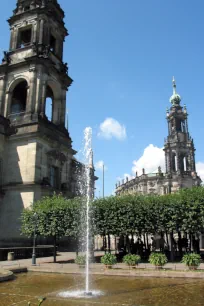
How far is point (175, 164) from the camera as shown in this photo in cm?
7831

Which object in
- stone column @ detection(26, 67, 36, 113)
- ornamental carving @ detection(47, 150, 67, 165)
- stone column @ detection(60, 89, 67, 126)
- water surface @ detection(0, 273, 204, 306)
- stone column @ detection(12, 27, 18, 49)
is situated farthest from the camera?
stone column @ detection(60, 89, 67, 126)

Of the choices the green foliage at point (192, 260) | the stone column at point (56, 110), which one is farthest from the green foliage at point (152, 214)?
the stone column at point (56, 110)

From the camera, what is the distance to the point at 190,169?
77188 millimetres

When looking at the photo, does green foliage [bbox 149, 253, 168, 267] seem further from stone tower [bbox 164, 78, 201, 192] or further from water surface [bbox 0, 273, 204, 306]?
stone tower [bbox 164, 78, 201, 192]

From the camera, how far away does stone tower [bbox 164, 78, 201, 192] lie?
2975 inches

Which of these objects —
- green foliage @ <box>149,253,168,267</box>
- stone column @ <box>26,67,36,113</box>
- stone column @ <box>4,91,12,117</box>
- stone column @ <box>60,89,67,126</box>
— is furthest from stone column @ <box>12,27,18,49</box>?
green foliage @ <box>149,253,168,267</box>

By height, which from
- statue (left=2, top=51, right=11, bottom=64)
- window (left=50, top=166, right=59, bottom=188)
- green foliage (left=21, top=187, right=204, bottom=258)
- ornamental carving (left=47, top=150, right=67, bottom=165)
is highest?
statue (left=2, top=51, right=11, bottom=64)

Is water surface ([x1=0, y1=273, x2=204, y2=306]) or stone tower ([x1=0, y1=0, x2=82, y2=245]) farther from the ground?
stone tower ([x1=0, y1=0, x2=82, y2=245])

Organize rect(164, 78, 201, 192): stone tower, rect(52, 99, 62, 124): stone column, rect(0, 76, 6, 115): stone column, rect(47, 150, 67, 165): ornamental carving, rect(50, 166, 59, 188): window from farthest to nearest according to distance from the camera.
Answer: rect(164, 78, 201, 192): stone tower, rect(52, 99, 62, 124): stone column, rect(0, 76, 6, 115): stone column, rect(50, 166, 59, 188): window, rect(47, 150, 67, 165): ornamental carving

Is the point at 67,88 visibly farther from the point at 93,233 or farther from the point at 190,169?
the point at 190,169

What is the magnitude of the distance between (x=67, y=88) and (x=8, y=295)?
106 ft

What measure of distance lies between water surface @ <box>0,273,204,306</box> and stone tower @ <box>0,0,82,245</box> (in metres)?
16.7

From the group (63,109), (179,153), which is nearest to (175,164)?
(179,153)

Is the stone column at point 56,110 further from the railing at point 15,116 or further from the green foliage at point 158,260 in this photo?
the green foliage at point 158,260
